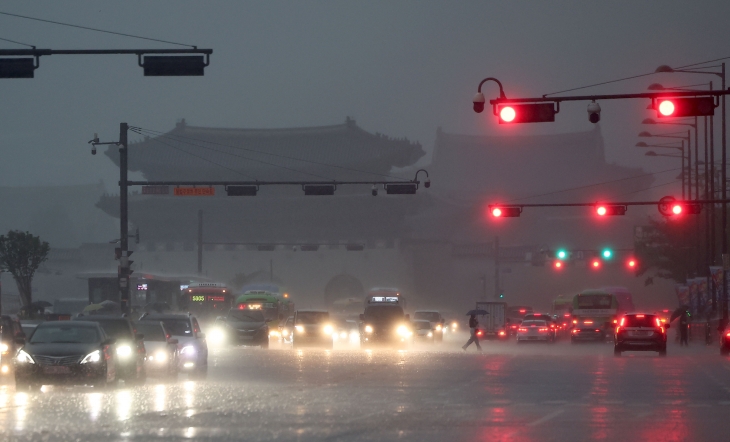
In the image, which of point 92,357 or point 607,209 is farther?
point 607,209

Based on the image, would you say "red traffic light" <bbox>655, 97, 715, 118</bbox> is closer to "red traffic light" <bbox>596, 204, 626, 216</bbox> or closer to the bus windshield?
"red traffic light" <bbox>596, 204, 626, 216</bbox>

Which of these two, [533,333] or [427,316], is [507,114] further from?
[427,316]

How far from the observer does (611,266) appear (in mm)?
90750

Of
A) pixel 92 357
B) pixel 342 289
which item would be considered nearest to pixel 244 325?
pixel 92 357

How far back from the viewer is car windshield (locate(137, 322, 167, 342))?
25.7 metres

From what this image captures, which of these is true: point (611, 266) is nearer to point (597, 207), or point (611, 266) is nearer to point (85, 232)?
point (597, 207)

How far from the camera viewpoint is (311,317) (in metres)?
50.1

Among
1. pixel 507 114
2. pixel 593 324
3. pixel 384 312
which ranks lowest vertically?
pixel 593 324

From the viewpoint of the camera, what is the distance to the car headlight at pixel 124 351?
22881 mm

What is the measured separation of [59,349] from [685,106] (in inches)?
479

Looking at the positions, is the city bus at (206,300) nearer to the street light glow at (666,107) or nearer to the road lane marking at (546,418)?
the street light glow at (666,107)

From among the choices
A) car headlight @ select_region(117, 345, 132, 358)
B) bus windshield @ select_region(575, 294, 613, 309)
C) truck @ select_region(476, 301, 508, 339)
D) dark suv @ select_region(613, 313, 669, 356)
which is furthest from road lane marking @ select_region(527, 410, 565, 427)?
truck @ select_region(476, 301, 508, 339)

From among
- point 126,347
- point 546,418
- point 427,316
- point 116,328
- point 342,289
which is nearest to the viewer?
point 546,418

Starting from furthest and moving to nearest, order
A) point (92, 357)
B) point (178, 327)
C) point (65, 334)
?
point (178, 327) → point (65, 334) → point (92, 357)
